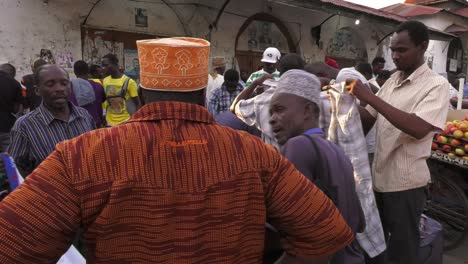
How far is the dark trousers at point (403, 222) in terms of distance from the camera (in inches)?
101

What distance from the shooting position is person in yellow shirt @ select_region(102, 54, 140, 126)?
17.9 ft

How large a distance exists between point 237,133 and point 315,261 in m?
0.48

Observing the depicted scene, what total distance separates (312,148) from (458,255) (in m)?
3.35

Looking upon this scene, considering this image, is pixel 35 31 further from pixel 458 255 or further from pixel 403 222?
pixel 458 255

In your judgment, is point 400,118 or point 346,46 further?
point 346,46

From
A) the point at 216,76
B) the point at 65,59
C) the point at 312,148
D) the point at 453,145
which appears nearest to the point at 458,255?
the point at 453,145

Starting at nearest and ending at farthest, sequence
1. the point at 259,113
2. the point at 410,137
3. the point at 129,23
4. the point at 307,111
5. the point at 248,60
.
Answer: the point at 307,111, the point at 410,137, the point at 259,113, the point at 129,23, the point at 248,60

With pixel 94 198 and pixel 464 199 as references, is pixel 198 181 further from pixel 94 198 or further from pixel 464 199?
pixel 464 199

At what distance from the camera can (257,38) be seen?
11570 millimetres

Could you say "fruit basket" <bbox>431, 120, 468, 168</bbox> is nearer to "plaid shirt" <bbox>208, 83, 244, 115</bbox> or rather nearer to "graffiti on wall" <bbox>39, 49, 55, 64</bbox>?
"plaid shirt" <bbox>208, 83, 244, 115</bbox>

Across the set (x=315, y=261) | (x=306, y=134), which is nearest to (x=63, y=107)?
(x=306, y=134)

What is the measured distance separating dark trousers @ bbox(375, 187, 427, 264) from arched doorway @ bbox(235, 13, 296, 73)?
8.76m

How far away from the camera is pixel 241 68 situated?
11.1 metres

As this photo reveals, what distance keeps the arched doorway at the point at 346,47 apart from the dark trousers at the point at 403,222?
1148 cm
